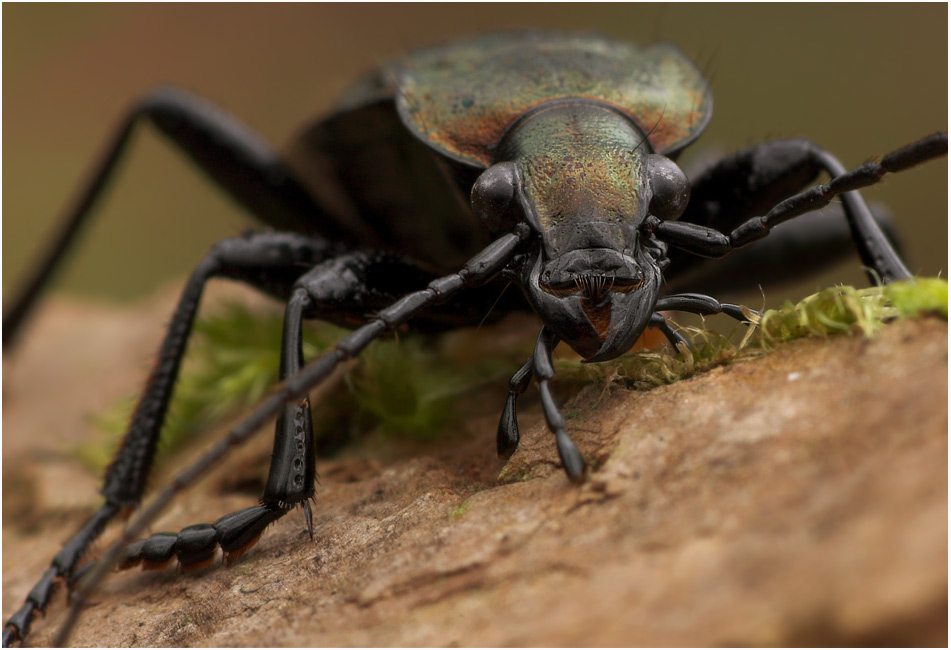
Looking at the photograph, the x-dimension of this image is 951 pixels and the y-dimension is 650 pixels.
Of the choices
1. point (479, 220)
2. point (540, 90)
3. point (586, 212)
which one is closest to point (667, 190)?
point (586, 212)

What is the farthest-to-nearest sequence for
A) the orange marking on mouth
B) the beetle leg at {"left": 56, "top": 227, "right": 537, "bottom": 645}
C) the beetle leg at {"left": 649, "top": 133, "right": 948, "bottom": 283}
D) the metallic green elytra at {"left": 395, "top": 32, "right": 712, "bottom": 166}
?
the metallic green elytra at {"left": 395, "top": 32, "right": 712, "bottom": 166} < the orange marking on mouth < the beetle leg at {"left": 649, "top": 133, "right": 948, "bottom": 283} < the beetle leg at {"left": 56, "top": 227, "right": 537, "bottom": 645}

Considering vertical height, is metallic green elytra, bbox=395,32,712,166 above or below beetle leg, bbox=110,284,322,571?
above

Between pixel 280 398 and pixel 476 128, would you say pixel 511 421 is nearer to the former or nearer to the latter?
pixel 280 398

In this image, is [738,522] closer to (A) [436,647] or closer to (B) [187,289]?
(A) [436,647]

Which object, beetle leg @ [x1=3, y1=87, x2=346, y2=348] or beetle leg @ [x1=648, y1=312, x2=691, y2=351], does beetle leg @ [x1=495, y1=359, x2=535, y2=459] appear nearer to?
beetle leg @ [x1=648, y1=312, x2=691, y2=351]

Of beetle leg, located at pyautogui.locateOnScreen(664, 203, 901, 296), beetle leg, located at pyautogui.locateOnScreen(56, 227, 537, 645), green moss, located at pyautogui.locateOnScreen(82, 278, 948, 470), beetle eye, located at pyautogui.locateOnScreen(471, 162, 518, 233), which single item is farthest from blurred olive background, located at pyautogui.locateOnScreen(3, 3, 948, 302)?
beetle leg, located at pyautogui.locateOnScreen(56, 227, 537, 645)

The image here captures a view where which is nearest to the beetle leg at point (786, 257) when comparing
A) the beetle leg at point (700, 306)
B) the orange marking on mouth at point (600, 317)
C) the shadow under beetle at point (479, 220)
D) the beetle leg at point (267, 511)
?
the shadow under beetle at point (479, 220)

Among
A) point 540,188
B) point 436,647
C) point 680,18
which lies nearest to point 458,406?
point 540,188
